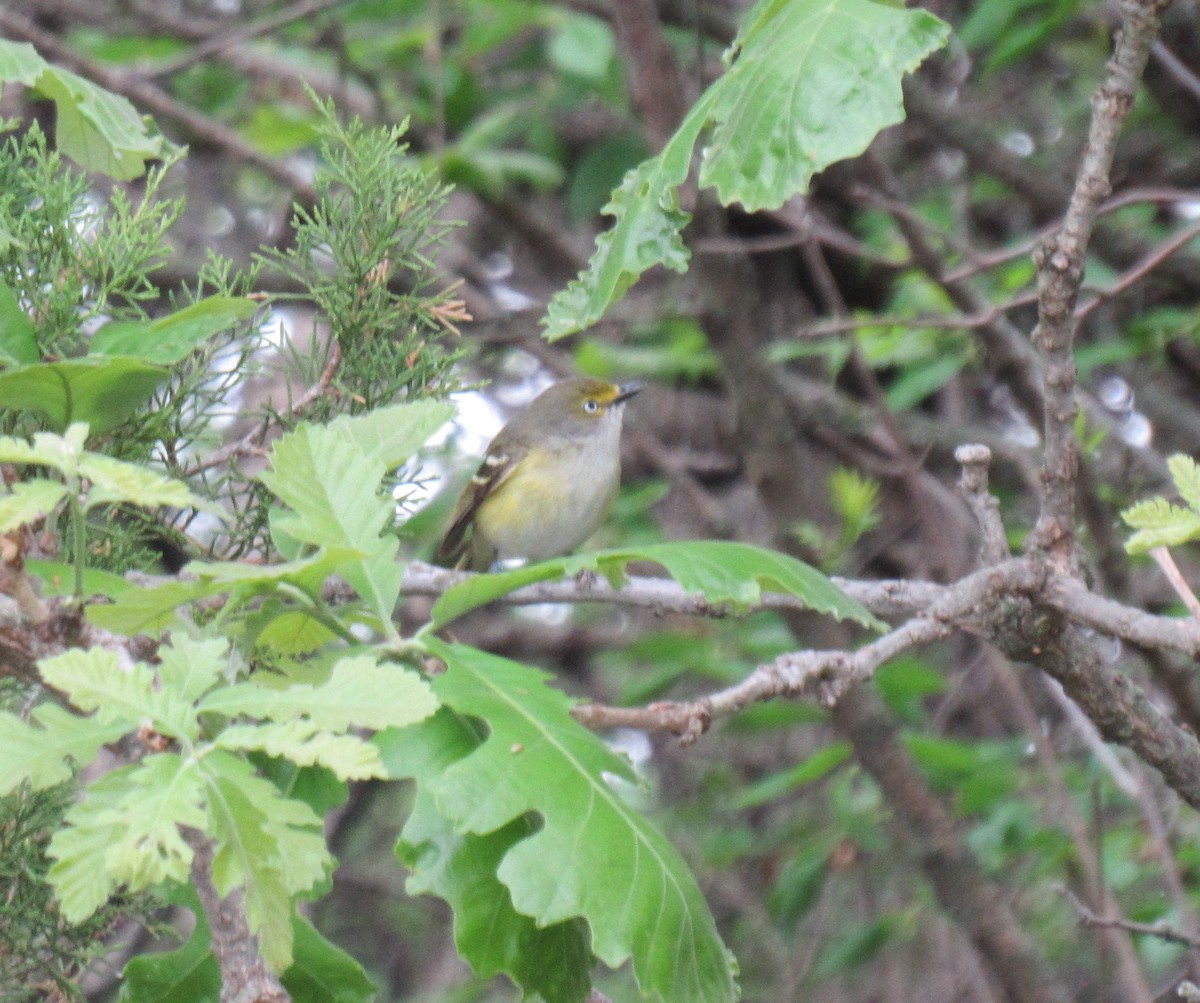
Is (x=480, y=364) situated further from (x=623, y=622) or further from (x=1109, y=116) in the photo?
(x=1109, y=116)

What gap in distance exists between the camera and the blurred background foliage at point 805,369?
4.27m

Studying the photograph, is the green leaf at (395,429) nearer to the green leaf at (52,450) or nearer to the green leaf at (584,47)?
the green leaf at (52,450)

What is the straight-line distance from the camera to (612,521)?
5844mm

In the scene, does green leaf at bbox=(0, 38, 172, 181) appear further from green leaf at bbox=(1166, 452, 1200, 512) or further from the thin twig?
the thin twig

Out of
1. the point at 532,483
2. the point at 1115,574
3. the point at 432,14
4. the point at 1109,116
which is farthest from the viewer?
the point at 432,14

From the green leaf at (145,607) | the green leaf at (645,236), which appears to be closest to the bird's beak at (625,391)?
the green leaf at (645,236)

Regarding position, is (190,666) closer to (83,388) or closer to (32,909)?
(83,388)

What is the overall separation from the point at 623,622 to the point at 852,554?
1.30 meters

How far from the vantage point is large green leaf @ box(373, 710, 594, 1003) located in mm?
1514

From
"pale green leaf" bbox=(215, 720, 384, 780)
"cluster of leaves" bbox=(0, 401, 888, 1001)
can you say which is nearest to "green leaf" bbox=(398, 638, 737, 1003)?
"cluster of leaves" bbox=(0, 401, 888, 1001)

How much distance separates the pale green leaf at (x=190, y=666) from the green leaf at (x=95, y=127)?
94 centimetres

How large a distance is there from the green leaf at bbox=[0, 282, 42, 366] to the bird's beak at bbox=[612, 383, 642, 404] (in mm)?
3552

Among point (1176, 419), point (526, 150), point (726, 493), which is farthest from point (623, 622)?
point (1176, 419)

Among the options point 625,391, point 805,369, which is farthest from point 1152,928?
point 805,369
